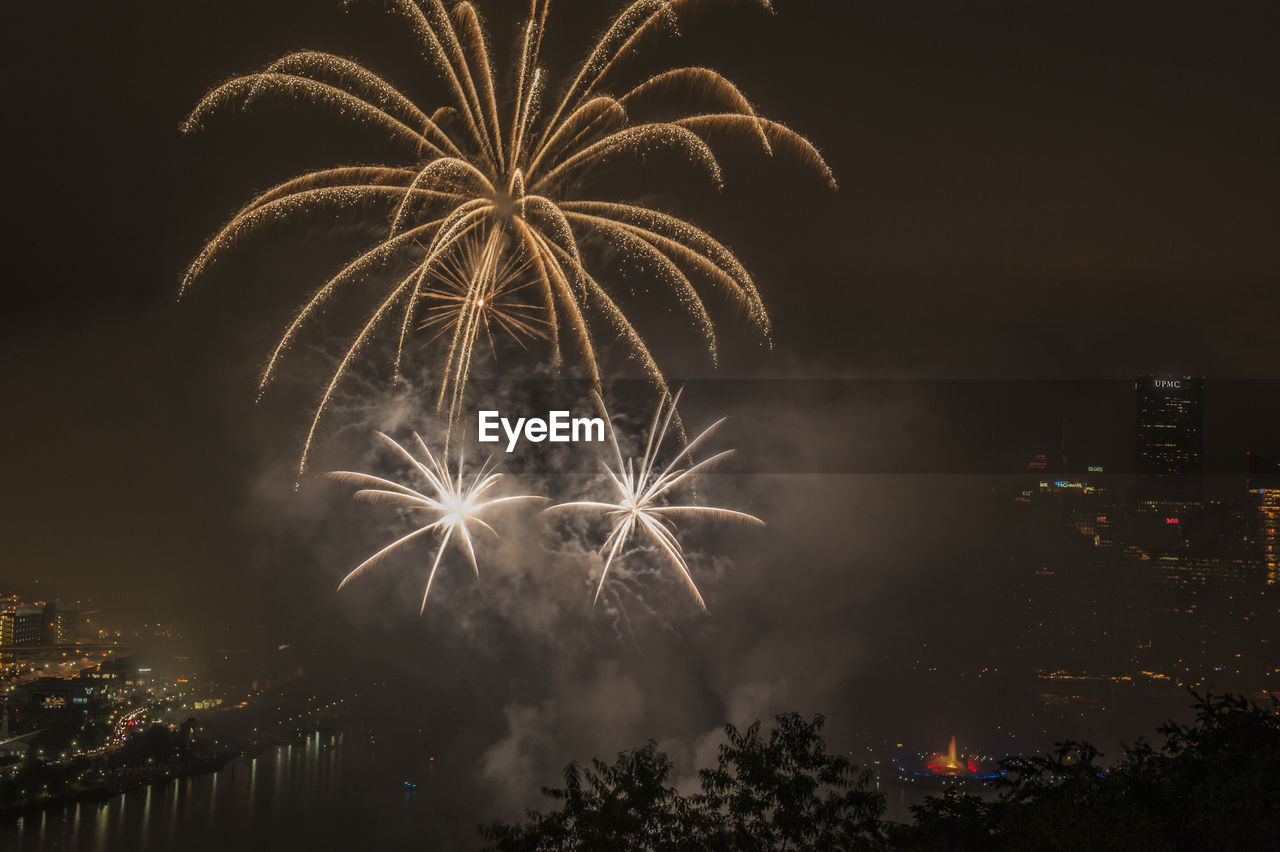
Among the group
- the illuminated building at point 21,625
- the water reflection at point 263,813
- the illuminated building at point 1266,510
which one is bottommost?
the water reflection at point 263,813

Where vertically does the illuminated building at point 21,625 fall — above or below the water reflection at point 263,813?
above

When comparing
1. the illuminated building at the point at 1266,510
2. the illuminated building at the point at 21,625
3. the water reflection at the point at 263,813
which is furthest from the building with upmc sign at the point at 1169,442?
the illuminated building at the point at 21,625

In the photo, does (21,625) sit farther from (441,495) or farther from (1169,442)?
(1169,442)

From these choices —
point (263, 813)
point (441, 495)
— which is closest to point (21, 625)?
point (263, 813)

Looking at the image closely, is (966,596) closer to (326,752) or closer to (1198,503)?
(1198,503)

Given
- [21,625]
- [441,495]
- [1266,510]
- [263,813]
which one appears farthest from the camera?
[21,625]

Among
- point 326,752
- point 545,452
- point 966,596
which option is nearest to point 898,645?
point 966,596

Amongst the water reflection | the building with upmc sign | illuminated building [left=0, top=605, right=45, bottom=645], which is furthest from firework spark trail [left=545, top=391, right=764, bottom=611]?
illuminated building [left=0, top=605, right=45, bottom=645]

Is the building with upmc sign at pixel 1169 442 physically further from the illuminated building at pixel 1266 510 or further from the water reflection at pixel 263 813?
the water reflection at pixel 263 813

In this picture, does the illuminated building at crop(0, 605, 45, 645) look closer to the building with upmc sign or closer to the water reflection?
the water reflection
